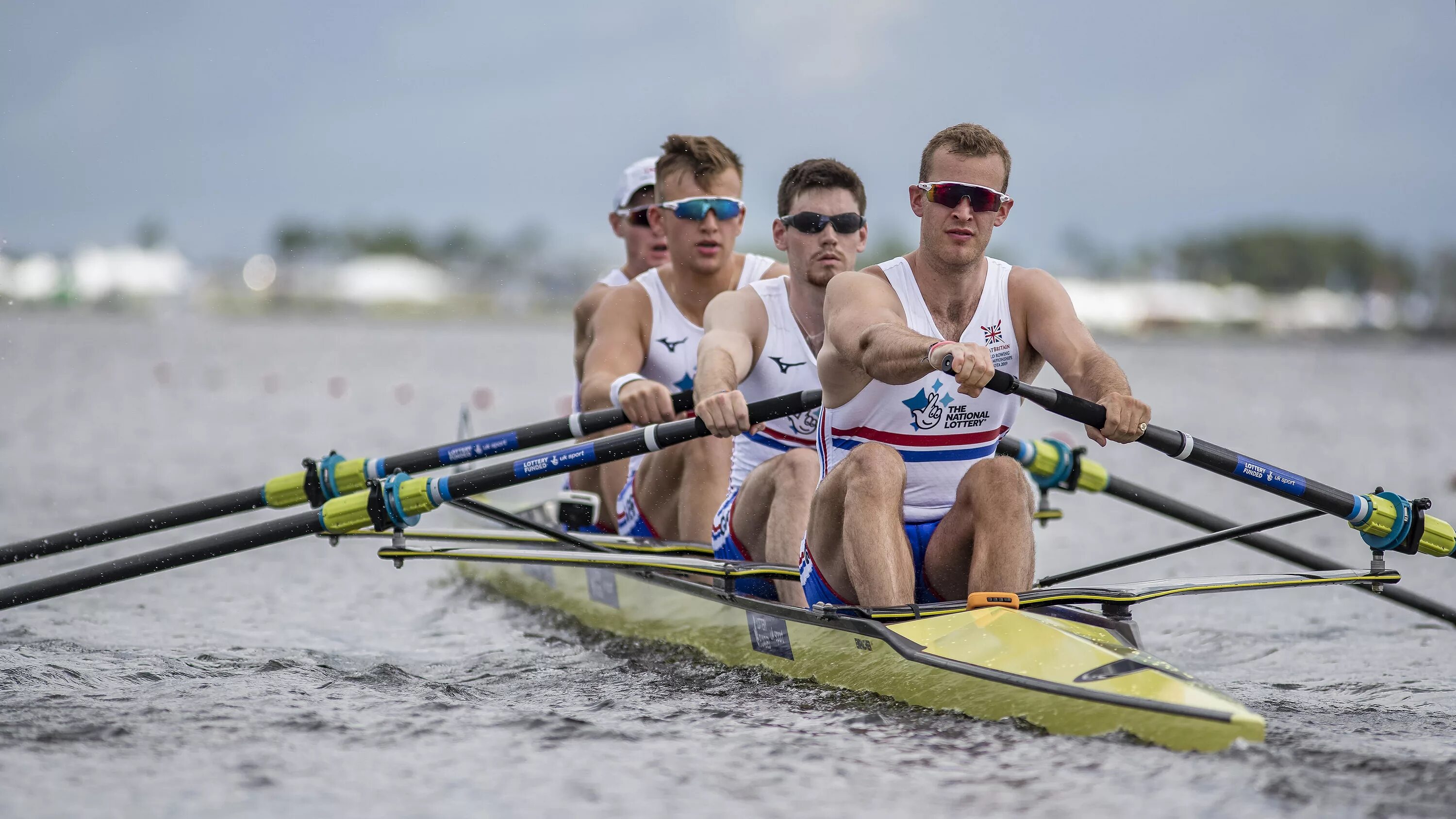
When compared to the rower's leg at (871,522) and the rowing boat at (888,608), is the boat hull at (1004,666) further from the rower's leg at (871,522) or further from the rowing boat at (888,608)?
the rower's leg at (871,522)

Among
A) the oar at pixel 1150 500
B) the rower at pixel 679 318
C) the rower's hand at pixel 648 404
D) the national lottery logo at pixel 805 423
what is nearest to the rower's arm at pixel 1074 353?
the national lottery logo at pixel 805 423

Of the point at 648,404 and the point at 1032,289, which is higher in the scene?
the point at 1032,289

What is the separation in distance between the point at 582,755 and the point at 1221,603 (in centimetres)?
506

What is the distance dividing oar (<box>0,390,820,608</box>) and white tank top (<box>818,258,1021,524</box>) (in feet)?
1.95

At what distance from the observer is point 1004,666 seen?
4.55 metres

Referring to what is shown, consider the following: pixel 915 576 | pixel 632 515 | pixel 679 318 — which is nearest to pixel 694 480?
pixel 632 515

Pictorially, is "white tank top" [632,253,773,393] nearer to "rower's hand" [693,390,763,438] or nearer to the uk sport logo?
"rower's hand" [693,390,763,438]

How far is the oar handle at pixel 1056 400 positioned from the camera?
185 inches

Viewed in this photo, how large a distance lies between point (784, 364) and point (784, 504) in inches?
25.0

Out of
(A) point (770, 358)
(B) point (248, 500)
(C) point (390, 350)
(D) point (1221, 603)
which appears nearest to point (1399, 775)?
(A) point (770, 358)

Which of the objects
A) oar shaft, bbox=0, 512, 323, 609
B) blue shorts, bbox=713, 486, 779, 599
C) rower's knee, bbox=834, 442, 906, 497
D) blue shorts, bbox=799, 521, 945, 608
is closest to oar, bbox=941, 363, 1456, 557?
rower's knee, bbox=834, 442, 906, 497

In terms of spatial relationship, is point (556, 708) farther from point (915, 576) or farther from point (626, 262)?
point (626, 262)

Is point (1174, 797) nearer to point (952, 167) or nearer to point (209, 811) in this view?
point (952, 167)

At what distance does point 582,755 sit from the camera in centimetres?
452
